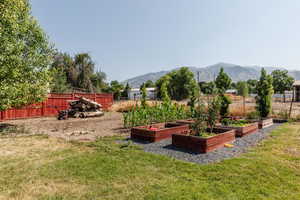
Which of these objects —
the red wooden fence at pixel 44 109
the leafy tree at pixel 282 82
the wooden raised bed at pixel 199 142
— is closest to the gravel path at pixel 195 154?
the wooden raised bed at pixel 199 142

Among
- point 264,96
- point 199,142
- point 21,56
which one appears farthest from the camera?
point 264,96

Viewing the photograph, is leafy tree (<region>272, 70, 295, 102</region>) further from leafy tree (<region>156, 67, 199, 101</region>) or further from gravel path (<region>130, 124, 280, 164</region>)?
gravel path (<region>130, 124, 280, 164</region>)

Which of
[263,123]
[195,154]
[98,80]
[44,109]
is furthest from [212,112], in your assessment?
[98,80]

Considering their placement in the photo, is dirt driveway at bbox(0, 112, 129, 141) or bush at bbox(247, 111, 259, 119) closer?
dirt driveway at bbox(0, 112, 129, 141)

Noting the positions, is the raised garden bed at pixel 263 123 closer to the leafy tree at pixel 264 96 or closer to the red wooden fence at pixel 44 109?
the leafy tree at pixel 264 96

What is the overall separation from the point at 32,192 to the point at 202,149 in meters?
3.66

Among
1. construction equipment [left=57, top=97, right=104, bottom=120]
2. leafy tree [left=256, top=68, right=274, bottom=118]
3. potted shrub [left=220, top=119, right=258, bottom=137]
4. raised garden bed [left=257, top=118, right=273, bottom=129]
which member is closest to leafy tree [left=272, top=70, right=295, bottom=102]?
leafy tree [left=256, top=68, right=274, bottom=118]

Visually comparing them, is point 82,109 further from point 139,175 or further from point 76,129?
point 139,175

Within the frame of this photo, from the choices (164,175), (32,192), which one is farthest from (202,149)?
(32,192)

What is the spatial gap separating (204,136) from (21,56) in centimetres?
765

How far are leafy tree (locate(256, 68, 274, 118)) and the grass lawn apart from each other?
6.35m

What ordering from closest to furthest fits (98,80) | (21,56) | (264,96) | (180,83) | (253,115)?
1. (21,56)
2. (264,96)
3. (253,115)
4. (98,80)
5. (180,83)

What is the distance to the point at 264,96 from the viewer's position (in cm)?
1053

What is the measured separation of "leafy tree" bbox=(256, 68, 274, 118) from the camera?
34.6 ft
